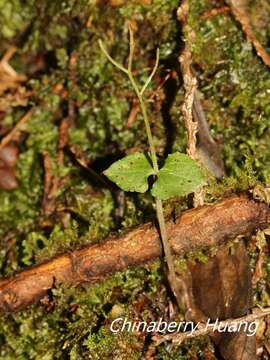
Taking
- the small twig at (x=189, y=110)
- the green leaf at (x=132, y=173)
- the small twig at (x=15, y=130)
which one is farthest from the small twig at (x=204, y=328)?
the small twig at (x=15, y=130)

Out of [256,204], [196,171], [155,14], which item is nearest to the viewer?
[196,171]

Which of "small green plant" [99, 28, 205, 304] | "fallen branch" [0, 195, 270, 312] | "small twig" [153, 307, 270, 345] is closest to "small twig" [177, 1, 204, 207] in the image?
"fallen branch" [0, 195, 270, 312]

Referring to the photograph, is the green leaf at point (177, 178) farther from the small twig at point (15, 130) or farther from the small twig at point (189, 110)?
the small twig at point (15, 130)

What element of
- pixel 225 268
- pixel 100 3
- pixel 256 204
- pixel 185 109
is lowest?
pixel 225 268

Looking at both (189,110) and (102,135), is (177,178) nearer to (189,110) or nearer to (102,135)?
(189,110)

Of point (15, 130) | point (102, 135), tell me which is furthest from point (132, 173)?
point (15, 130)

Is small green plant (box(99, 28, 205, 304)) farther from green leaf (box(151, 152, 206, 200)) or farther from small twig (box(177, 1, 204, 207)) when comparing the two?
small twig (box(177, 1, 204, 207))

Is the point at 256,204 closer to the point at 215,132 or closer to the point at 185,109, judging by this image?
the point at 185,109

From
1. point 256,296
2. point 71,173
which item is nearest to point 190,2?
Result: point 71,173
